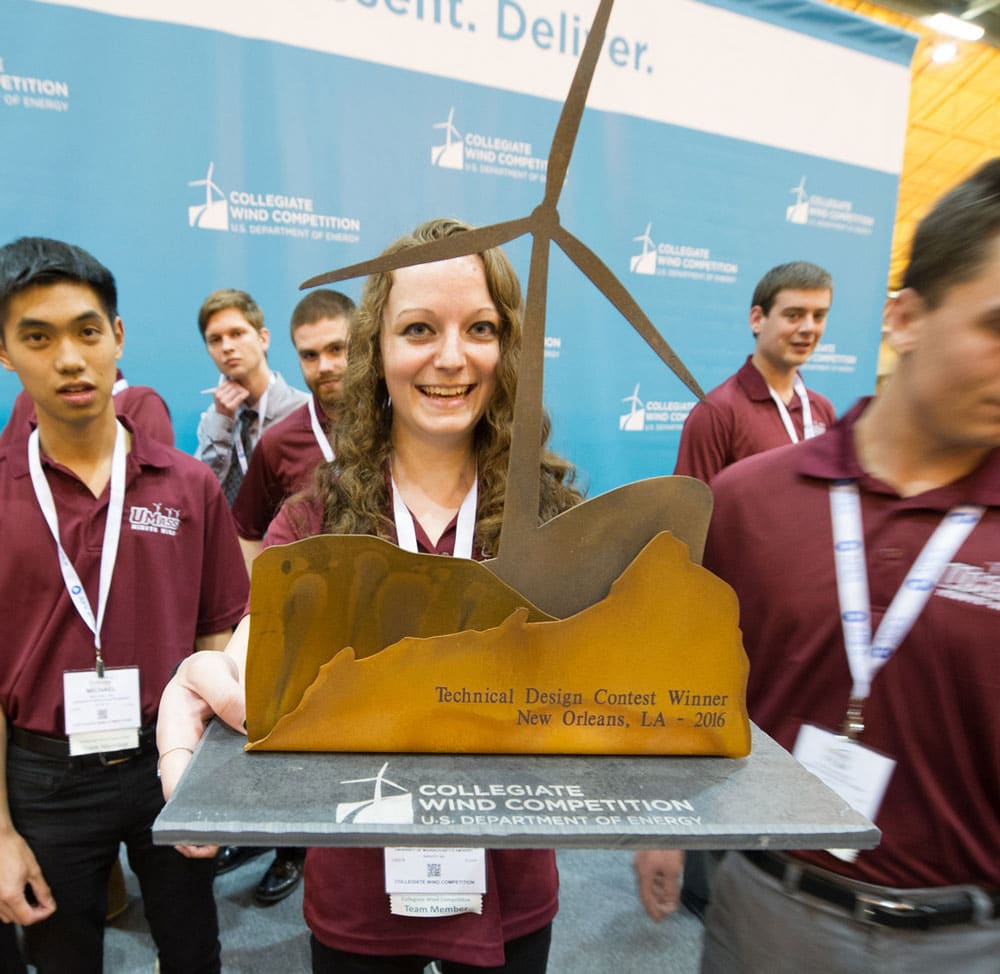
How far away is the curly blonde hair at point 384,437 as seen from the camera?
2.54ft

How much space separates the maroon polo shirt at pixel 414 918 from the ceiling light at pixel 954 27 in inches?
159

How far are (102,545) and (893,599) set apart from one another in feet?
3.92

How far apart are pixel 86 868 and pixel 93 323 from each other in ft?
3.05

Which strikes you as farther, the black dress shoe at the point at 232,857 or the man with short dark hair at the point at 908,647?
the black dress shoe at the point at 232,857

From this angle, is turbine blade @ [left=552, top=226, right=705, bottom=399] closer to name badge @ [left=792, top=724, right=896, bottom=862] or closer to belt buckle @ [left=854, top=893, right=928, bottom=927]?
name badge @ [left=792, top=724, right=896, bottom=862]

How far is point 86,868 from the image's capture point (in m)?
1.09

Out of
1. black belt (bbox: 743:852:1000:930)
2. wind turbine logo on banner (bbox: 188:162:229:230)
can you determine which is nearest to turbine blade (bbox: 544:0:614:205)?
black belt (bbox: 743:852:1000:930)

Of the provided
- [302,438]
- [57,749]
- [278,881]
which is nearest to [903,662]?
[57,749]

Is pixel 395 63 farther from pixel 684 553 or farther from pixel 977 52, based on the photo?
pixel 977 52

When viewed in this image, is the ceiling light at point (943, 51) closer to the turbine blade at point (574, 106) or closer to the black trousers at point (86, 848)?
the turbine blade at point (574, 106)

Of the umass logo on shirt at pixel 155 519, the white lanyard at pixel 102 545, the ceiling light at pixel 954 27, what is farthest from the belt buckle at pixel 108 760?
the ceiling light at pixel 954 27

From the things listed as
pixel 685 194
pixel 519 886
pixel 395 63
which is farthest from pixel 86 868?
pixel 685 194

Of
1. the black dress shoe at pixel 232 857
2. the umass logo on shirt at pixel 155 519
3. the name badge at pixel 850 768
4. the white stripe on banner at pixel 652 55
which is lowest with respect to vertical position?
the black dress shoe at pixel 232 857

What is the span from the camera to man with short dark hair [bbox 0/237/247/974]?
1.04 m
